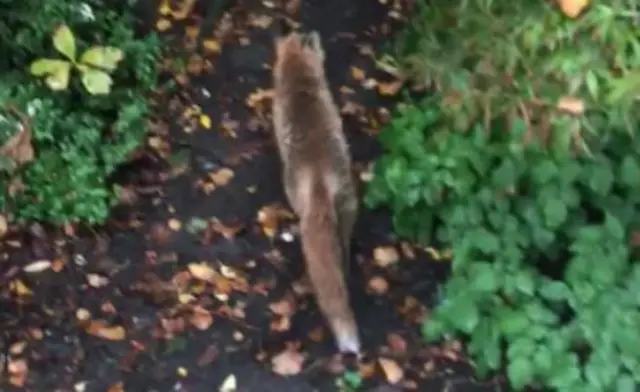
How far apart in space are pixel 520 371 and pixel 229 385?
91cm

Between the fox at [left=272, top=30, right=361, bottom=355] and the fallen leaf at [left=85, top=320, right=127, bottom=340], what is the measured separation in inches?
25.6

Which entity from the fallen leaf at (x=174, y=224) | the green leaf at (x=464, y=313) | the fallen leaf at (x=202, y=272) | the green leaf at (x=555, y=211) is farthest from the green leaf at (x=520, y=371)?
the fallen leaf at (x=174, y=224)

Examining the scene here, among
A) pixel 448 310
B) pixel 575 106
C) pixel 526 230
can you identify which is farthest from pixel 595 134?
pixel 448 310

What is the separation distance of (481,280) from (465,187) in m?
0.31

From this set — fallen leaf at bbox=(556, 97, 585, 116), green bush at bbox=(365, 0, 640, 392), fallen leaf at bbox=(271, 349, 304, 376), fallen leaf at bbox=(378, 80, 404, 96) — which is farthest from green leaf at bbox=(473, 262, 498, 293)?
fallen leaf at bbox=(378, 80, 404, 96)

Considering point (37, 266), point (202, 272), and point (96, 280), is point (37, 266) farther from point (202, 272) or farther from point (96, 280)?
point (202, 272)

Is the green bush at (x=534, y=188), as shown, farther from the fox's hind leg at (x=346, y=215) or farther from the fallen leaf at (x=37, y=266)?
the fallen leaf at (x=37, y=266)

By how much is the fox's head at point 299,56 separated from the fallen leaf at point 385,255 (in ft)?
2.13

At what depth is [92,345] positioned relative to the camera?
3264 mm

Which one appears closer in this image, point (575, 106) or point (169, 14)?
point (575, 106)

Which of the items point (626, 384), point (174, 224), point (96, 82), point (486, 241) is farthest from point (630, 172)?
point (96, 82)

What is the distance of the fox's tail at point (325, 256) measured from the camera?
3.05m

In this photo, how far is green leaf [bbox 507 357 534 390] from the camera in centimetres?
287

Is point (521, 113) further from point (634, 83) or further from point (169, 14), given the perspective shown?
point (169, 14)
